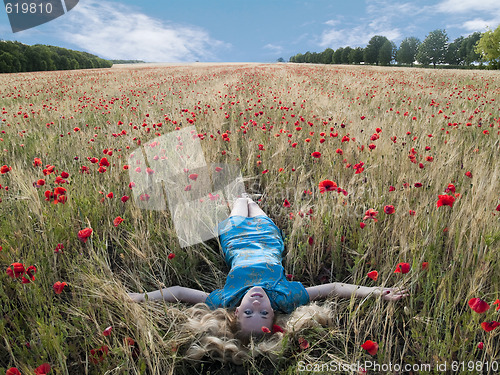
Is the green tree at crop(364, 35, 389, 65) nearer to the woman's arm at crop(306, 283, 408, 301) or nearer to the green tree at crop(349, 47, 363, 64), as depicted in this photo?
the green tree at crop(349, 47, 363, 64)

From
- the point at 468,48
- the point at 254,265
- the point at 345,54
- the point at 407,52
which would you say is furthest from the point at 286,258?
the point at 345,54

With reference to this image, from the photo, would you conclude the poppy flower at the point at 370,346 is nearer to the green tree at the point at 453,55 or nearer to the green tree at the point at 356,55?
the green tree at the point at 453,55

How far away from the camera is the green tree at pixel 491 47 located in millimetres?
45156

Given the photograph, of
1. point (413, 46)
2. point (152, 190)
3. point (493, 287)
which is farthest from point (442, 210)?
point (413, 46)

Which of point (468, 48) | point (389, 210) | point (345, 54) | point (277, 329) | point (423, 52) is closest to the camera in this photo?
point (277, 329)

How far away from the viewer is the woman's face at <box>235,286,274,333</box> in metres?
1.74

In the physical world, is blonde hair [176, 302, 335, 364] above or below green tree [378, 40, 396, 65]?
below

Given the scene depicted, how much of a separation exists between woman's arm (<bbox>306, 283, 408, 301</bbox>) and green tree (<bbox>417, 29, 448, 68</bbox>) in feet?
220

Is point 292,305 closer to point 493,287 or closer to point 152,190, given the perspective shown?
point 493,287

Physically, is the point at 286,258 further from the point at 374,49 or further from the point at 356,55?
the point at 356,55

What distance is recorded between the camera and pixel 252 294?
6.06 ft

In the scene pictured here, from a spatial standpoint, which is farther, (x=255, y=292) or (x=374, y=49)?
(x=374, y=49)

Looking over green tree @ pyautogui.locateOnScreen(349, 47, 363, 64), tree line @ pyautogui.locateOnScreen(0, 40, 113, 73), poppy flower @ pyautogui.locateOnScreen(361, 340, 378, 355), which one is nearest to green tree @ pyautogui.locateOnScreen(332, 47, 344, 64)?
green tree @ pyautogui.locateOnScreen(349, 47, 363, 64)

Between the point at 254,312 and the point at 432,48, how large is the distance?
69.6m
